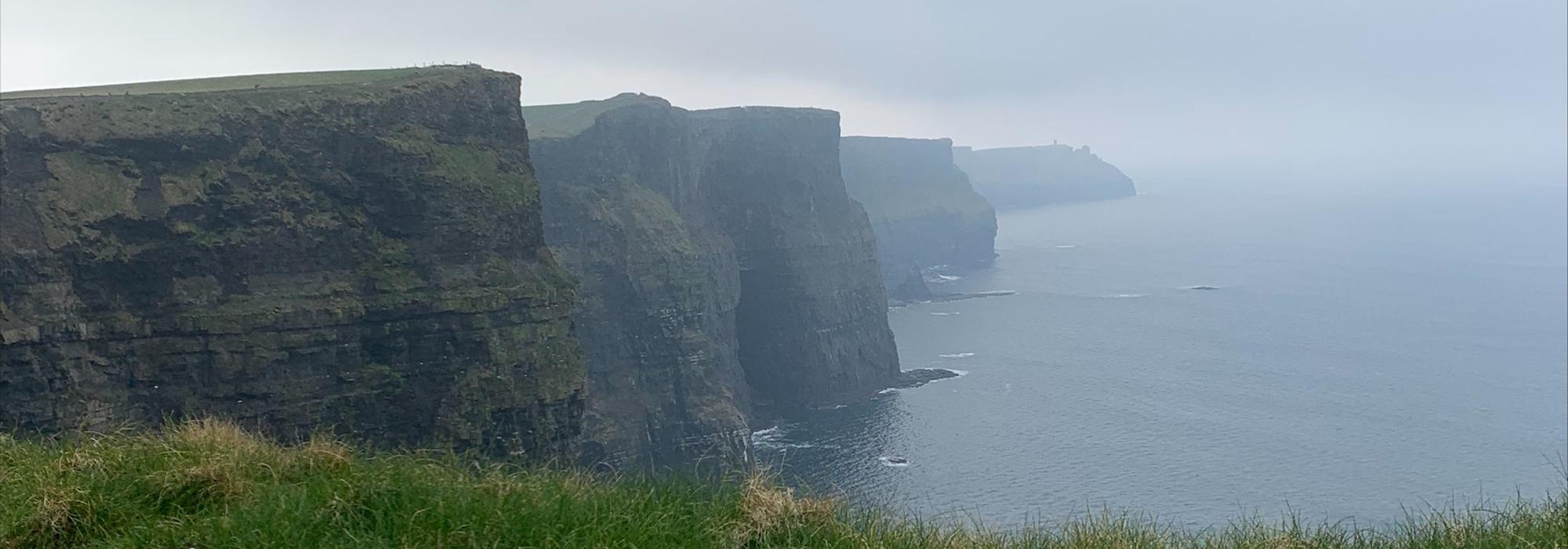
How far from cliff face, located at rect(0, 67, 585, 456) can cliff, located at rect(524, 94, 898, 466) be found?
14473 mm

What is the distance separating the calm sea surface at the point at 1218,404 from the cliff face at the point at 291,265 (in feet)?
48.4

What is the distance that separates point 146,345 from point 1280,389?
78.0 metres

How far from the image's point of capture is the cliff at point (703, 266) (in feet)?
226

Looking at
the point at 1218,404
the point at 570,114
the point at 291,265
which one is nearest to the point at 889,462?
the point at 1218,404

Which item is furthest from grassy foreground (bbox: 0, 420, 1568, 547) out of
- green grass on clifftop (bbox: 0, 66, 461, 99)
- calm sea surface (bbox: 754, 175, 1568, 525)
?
green grass on clifftop (bbox: 0, 66, 461, 99)

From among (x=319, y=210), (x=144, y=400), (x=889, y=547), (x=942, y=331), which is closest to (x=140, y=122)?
(x=319, y=210)

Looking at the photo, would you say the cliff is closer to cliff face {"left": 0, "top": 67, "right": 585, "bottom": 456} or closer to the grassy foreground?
cliff face {"left": 0, "top": 67, "right": 585, "bottom": 456}

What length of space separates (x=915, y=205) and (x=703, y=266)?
10849 centimetres

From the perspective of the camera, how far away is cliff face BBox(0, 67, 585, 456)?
103ft

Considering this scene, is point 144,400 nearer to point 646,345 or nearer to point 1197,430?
point 646,345

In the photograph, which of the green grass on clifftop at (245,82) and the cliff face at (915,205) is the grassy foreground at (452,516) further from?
the cliff face at (915,205)

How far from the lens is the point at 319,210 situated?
3644 cm

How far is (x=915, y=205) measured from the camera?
184 metres

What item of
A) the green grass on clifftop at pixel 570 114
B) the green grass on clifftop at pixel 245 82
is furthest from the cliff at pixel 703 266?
the green grass on clifftop at pixel 245 82
